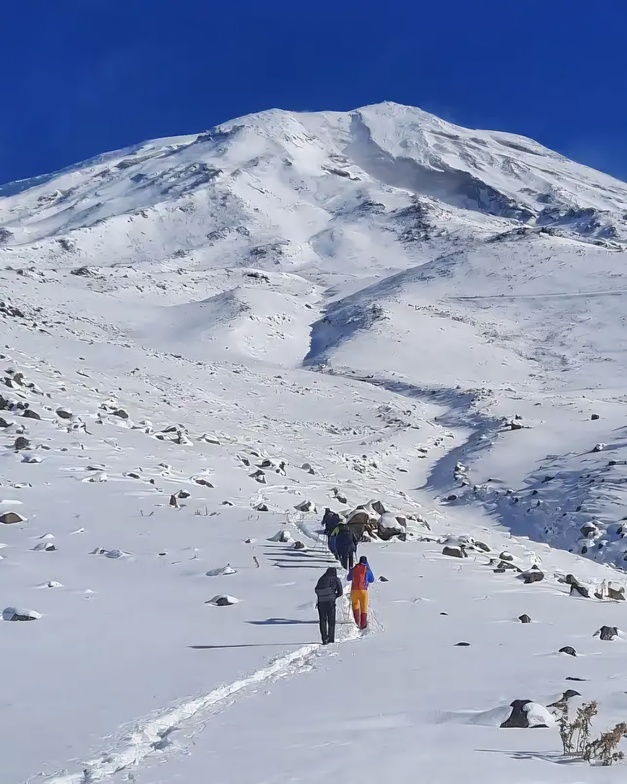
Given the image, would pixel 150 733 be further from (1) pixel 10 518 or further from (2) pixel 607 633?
(1) pixel 10 518

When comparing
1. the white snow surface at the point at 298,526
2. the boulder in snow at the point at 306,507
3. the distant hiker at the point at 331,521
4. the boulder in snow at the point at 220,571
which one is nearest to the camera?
the white snow surface at the point at 298,526

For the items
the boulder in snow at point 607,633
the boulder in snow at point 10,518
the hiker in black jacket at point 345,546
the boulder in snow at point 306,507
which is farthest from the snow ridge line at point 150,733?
the boulder in snow at point 306,507

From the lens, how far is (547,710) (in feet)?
23.5

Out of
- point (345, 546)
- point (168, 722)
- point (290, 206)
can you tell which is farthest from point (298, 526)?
point (290, 206)

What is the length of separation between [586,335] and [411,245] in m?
69.9

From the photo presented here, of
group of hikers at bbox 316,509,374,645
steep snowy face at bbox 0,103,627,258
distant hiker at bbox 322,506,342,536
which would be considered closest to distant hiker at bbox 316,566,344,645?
group of hikers at bbox 316,509,374,645

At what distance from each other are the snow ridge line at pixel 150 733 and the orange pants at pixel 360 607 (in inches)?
95.9

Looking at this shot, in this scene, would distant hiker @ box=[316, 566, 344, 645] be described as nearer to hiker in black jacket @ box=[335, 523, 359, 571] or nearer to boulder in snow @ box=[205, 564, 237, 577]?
boulder in snow @ box=[205, 564, 237, 577]

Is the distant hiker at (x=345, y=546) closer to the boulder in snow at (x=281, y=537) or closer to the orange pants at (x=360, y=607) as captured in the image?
the boulder in snow at (x=281, y=537)

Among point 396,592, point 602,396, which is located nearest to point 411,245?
point 602,396

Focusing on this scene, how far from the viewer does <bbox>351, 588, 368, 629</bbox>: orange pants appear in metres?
12.2

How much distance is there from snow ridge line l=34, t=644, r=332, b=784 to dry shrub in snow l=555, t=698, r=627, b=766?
11.1ft

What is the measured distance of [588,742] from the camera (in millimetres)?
6207

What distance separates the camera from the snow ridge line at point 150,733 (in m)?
6.06
